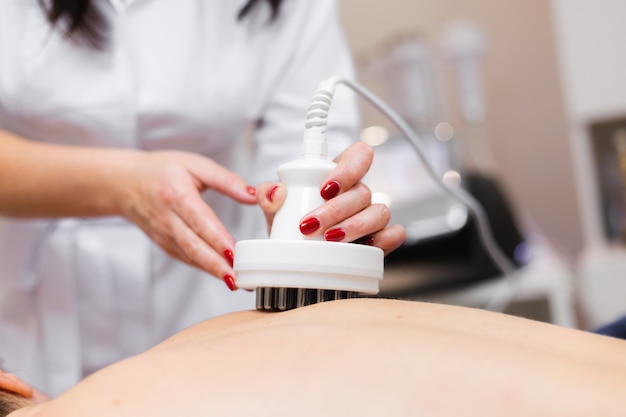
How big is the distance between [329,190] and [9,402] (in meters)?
0.36

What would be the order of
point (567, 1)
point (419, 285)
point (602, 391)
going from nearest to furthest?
point (602, 391) → point (419, 285) → point (567, 1)

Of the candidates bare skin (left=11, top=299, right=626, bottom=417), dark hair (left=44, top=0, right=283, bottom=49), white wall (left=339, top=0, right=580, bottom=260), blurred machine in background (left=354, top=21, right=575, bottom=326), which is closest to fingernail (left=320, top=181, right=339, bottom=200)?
bare skin (left=11, top=299, right=626, bottom=417)

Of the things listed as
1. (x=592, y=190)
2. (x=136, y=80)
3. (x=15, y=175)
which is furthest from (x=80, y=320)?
(x=592, y=190)

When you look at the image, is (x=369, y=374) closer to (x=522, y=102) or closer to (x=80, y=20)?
(x=80, y=20)

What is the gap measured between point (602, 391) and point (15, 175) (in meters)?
0.79

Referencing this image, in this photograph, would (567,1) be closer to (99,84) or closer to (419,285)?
(419,285)

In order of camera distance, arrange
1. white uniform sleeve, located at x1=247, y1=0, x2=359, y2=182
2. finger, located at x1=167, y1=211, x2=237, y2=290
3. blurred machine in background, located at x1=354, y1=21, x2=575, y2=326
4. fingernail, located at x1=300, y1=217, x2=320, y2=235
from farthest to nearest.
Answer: blurred machine in background, located at x1=354, y1=21, x2=575, y2=326
white uniform sleeve, located at x1=247, y1=0, x2=359, y2=182
finger, located at x1=167, y1=211, x2=237, y2=290
fingernail, located at x1=300, y1=217, x2=320, y2=235

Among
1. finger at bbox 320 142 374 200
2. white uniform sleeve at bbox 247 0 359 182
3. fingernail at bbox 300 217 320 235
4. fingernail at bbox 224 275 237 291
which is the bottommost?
fingernail at bbox 224 275 237 291

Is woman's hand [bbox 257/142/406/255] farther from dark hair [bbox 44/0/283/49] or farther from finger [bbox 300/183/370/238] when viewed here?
dark hair [bbox 44/0/283/49]

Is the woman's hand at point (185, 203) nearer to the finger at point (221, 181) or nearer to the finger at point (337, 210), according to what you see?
the finger at point (221, 181)

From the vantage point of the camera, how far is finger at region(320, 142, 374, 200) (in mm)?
712

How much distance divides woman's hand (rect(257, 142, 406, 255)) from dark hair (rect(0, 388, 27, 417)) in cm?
30

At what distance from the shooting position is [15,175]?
100 centimetres

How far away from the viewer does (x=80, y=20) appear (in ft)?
3.45
